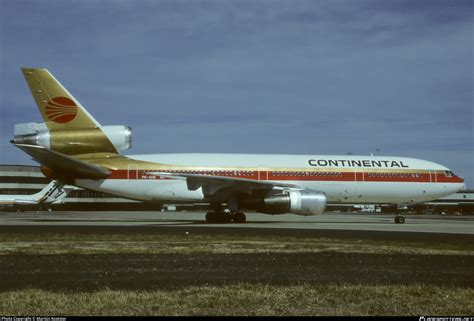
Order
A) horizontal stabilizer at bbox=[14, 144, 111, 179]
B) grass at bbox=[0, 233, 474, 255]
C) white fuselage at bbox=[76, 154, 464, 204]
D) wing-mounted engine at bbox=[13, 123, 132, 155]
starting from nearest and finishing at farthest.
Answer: grass at bbox=[0, 233, 474, 255] → horizontal stabilizer at bbox=[14, 144, 111, 179] → wing-mounted engine at bbox=[13, 123, 132, 155] → white fuselage at bbox=[76, 154, 464, 204]

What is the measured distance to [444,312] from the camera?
6207mm

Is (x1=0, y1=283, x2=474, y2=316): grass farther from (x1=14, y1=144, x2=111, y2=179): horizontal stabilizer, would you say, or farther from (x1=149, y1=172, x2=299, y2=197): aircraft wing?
(x1=14, y1=144, x2=111, y2=179): horizontal stabilizer

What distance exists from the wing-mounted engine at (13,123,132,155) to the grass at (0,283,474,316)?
22354mm

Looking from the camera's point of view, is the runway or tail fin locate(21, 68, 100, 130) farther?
tail fin locate(21, 68, 100, 130)

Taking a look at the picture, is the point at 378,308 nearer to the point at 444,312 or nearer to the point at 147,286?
the point at 444,312

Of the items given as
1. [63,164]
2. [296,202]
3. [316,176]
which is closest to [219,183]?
[296,202]

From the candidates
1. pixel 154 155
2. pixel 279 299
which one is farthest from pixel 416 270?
pixel 154 155

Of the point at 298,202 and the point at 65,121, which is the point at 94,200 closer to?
the point at 65,121

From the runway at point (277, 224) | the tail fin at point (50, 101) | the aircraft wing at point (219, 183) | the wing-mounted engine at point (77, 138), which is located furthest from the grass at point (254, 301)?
the tail fin at point (50, 101)

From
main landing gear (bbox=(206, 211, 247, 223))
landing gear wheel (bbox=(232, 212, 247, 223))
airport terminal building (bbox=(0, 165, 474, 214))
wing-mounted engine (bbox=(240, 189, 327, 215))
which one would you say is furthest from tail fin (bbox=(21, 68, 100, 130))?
airport terminal building (bbox=(0, 165, 474, 214))

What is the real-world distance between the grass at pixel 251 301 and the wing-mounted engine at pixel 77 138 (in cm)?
2235

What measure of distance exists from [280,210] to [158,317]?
22.7 meters

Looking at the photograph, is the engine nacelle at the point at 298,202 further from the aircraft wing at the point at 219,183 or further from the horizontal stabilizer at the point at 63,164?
the horizontal stabilizer at the point at 63,164

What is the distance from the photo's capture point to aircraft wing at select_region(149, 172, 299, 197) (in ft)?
91.9
